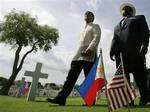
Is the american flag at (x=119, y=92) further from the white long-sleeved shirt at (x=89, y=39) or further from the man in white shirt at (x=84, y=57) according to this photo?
the white long-sleeved shirt at (x=89, y=39)

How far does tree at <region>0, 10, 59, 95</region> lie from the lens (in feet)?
158

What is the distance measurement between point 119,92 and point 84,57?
2966 mm

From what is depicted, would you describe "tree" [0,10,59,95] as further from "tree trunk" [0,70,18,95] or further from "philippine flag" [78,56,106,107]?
"philippine flag" [78,56,106,107]

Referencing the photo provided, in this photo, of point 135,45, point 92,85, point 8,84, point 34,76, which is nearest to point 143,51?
point 135,45

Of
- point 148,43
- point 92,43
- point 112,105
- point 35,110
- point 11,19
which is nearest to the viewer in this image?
point 112,105

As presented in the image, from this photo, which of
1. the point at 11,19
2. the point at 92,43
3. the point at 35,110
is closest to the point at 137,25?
the point at 92,43

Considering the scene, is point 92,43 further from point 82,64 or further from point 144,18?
point 144,18

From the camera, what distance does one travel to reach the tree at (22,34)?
48.3 m

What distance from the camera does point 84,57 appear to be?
28.5ft

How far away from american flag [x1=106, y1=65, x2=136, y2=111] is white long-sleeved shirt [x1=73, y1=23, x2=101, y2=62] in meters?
2.81

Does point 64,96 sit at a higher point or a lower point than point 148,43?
lower

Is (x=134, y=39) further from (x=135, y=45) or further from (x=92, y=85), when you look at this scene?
(x=92, y=85)

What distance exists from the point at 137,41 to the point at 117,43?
469 millimetres

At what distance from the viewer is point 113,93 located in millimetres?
5820
